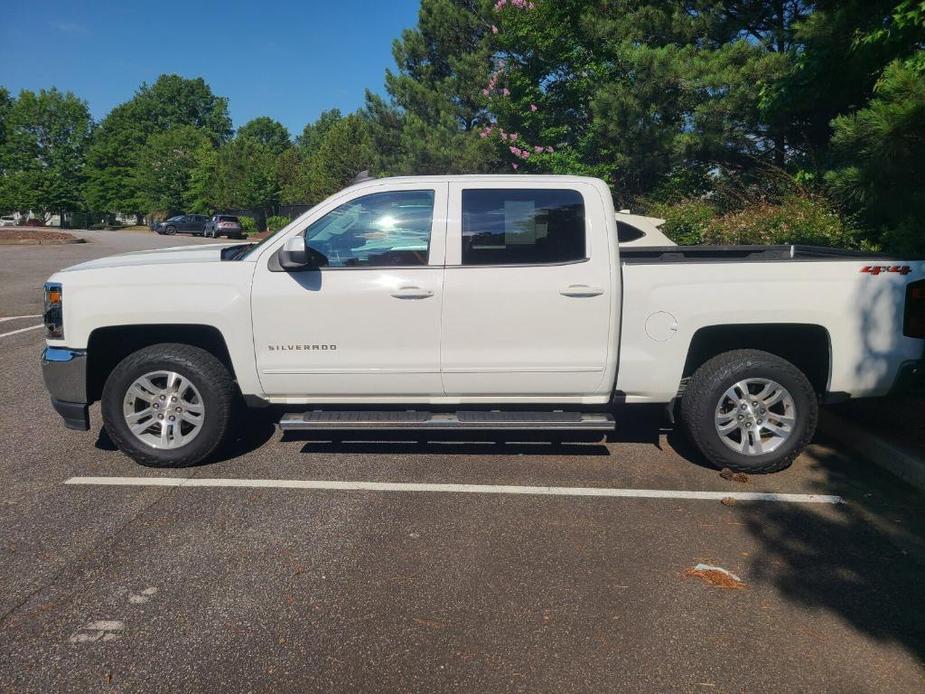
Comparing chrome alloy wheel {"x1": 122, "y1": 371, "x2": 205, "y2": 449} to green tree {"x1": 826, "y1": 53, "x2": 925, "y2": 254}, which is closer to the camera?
chrome alloy wheel {"x1": 122, "y1": 371, "x2": 205, "y2": 449}

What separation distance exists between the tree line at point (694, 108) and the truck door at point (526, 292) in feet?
11.0

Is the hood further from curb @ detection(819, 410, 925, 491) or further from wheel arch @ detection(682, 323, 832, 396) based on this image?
curb @ detection(819, 410, 925, 491)

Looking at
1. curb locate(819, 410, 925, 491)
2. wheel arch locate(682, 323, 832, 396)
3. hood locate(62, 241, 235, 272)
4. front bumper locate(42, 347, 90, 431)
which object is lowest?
curb locate(819, 410, 925, 491)

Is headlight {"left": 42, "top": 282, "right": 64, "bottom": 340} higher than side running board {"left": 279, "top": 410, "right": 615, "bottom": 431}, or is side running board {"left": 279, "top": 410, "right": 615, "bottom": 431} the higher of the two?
headlight {"left": 42, "top": 282, "right": 64, "bottom": 340}

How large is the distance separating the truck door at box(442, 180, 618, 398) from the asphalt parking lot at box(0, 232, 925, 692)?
769mm

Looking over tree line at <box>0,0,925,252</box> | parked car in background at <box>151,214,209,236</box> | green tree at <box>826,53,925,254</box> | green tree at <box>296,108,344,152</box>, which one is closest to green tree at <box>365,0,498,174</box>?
tree line at <box>0,0,925,252</box>

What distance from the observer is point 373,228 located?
5.10 m

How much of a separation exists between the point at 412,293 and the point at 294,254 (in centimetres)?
81

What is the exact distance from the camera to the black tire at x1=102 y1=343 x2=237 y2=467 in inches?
199

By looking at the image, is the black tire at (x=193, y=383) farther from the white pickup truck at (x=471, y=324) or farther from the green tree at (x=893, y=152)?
the green tree at (x=893, y=152)

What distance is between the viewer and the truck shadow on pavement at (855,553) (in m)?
3.40

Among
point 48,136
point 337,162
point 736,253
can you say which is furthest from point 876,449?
point 48,136

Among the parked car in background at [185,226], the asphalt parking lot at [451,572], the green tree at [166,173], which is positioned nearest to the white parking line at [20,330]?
the asphalt parking lot at [451,572]

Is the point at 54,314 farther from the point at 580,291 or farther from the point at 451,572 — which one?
the point at 580,291
